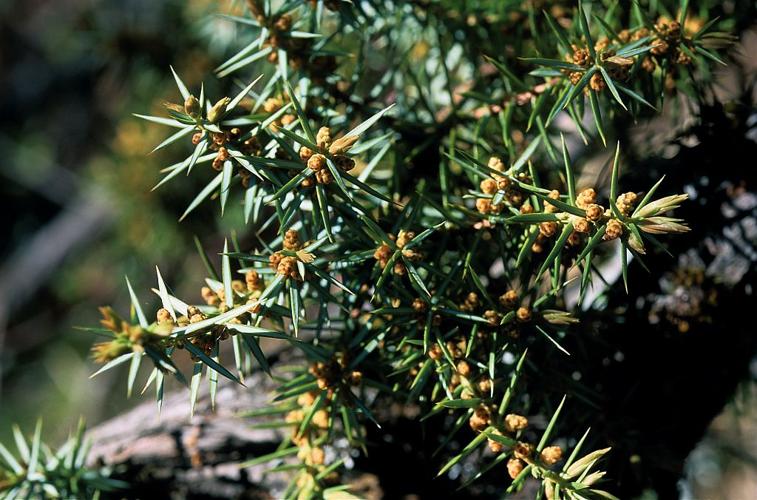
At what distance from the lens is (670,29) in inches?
26.8

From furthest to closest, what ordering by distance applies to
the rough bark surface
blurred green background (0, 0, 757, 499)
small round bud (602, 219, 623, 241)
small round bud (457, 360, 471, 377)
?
blurred green background (0, 0, 757, 499), the rough bark surface, small round bud (457, 360, 471, 377), small round bud (602, 219, 623, 241)

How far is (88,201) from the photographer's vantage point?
7.99 ft

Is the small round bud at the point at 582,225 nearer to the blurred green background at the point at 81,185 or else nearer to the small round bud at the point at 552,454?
the small round bud at the point at 552,454

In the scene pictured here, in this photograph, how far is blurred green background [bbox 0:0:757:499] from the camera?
1534mm

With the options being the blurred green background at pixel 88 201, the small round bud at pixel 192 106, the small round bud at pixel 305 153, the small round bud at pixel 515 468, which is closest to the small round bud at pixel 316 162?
the small round bud at pixel 305 153

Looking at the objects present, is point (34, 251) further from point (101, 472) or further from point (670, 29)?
point (670, 29)

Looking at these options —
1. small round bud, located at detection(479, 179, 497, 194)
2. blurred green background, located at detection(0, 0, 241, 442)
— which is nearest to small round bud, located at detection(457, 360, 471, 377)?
small round bud, located at detection(479, 179, 497, 194)

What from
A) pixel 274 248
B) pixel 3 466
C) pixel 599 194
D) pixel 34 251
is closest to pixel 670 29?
pixel 599 194

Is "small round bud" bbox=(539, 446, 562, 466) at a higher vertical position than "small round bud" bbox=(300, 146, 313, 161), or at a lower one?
lower

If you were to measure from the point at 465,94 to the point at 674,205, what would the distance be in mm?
327

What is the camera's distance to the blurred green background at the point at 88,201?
Result: 153 centimetres

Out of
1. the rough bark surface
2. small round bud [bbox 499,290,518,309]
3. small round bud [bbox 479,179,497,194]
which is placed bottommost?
the rough bark surface

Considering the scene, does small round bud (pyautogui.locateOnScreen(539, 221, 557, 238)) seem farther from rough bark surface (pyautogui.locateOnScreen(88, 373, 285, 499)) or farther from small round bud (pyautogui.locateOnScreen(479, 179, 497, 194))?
rough bark surface (pyautogui.locateOnScreen(88, 373, 285, 499))

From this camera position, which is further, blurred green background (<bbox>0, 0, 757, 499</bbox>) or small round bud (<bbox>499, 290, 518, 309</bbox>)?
blurred green background (<bbox>0, 0, 757, 499</bbox>)
